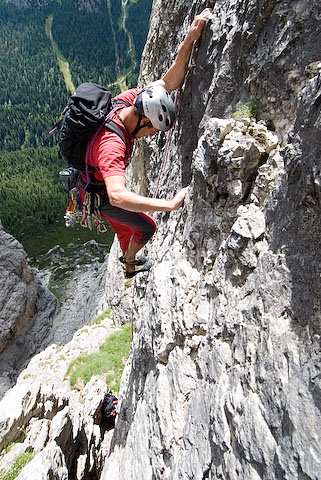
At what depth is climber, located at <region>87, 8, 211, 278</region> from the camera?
5215mm

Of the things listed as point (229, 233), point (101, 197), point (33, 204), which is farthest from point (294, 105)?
point (33, 204)

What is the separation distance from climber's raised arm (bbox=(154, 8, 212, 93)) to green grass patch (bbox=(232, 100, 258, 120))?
7.74 ft

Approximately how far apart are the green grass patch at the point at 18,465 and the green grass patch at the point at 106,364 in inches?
225

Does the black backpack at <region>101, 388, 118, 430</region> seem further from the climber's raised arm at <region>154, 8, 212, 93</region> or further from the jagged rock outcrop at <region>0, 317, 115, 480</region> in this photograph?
the climber's raised arm at <region>154, 8, 212, 93</region>

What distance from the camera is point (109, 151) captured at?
5.47 m

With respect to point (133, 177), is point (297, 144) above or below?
above

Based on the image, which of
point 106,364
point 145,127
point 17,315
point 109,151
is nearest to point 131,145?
point 145,127

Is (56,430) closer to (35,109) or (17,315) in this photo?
(17,315)

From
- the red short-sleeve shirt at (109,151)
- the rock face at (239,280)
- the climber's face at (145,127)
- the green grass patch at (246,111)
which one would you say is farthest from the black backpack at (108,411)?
the green grass patch at (246,111)

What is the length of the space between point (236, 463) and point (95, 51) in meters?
230

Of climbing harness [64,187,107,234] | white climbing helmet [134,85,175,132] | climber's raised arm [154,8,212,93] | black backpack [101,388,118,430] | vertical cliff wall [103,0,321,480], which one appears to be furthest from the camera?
black backpack [101,388,118,430]

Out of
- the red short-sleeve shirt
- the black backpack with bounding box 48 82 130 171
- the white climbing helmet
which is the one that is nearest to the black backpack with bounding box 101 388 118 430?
the red short-sleeve shirt

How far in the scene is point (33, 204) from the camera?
294ft

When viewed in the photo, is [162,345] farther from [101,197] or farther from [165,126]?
[165,126]
